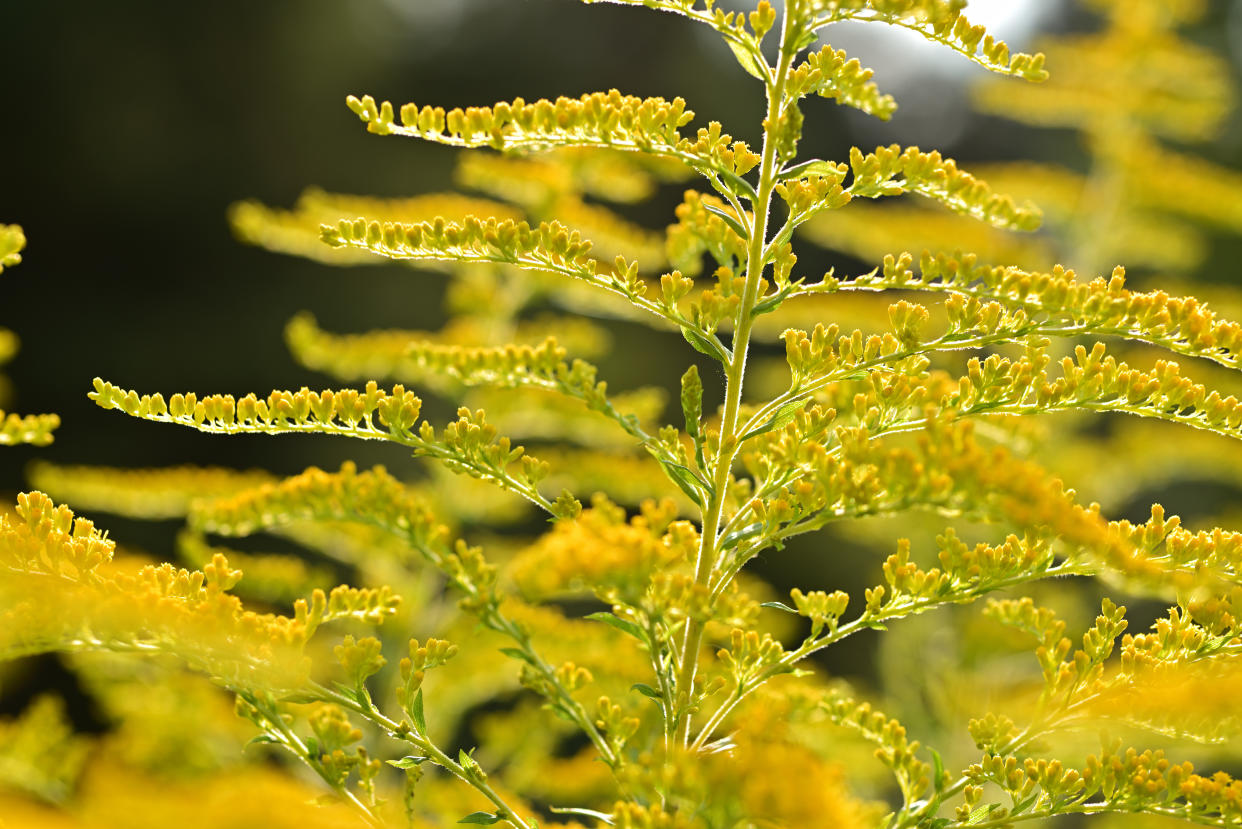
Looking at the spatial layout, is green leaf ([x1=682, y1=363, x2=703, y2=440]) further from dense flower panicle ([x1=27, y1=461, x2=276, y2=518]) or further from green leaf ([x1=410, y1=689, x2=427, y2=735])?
dense flower panicle ([x1=27, y1=461, x2=276, y2=518])

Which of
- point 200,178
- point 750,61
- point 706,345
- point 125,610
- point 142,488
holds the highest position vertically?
point 750,61

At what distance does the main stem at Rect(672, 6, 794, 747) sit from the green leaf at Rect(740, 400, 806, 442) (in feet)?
0.12

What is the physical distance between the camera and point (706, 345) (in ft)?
5.91

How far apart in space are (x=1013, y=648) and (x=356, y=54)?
35.0 ft

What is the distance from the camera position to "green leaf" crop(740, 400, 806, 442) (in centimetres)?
175

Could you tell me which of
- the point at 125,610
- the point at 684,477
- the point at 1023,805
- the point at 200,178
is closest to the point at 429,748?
the point at 125,610

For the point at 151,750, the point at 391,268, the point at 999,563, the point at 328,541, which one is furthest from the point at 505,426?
the point at 391,268

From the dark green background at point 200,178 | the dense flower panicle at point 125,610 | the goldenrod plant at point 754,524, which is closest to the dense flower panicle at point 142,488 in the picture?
the goldenrod plant at point 754,524

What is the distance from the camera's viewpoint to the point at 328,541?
4492 mm

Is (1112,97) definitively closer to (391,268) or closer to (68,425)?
(391,268)

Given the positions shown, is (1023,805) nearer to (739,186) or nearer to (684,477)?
(684,477)

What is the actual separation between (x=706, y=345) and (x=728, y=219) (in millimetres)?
253

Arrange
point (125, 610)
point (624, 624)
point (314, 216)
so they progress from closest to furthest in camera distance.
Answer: point (125, 610)
point (624, 624)
point (314, 216)

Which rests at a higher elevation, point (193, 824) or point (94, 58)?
point (94, 58)
